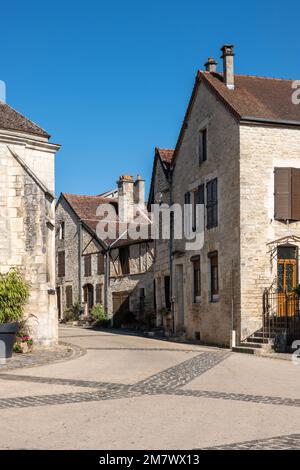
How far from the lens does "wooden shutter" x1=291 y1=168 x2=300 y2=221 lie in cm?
1756

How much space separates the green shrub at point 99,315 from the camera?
103 ft

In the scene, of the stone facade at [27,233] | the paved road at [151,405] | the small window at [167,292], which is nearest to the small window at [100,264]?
the small window at [167,292]

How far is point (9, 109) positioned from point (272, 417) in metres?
12.7

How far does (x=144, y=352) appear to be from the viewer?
15.7 meters

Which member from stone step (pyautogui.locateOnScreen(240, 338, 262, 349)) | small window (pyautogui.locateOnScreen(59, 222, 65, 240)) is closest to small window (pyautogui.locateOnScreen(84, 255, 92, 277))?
small window (pyautogui.locateOnScreen(59, 222, 65, 240))

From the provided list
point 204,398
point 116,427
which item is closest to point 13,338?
point 204,398

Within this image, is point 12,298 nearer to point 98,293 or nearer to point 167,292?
point 167,292

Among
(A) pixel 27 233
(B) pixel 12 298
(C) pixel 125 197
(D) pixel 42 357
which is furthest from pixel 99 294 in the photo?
(D) pixel 42 357

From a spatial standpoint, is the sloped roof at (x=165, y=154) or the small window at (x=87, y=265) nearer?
the sloped roof at (x=165, y=154)

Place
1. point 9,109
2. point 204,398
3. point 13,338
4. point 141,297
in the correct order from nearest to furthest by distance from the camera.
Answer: point 204,398 → point 13,338 → point 9,109 → point 141,297

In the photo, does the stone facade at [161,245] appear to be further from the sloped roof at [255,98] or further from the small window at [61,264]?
the small window at [61,264]

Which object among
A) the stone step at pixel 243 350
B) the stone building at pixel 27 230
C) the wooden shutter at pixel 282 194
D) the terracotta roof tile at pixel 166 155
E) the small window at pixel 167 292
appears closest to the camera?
the stone building at pixel 27 230

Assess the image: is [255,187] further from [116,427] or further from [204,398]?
[116,427]

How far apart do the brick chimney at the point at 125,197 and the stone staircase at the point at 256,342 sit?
1851cm
